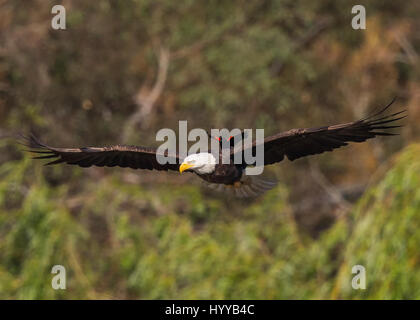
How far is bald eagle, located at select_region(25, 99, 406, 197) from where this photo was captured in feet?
16.7

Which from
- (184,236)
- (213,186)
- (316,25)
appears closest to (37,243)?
(184,236)

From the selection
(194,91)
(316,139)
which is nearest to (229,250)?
(316,139)

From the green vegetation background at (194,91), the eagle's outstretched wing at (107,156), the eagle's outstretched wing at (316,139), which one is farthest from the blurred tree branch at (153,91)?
the eagle's outstretched wing at (316,139)

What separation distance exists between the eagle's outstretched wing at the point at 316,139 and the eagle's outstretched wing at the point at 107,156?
0.69m

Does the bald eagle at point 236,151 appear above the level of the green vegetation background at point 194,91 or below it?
below

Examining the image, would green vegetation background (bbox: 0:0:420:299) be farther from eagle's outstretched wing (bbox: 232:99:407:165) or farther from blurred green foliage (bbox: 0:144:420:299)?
eagle's outstretched wing (bbox: 232:99:407:165)

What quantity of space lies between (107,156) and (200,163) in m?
0.94

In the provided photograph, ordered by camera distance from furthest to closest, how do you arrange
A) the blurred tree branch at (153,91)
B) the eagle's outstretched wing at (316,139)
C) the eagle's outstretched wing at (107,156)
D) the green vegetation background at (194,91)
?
the blurred tree branch at (153,91) < the green vegetation background at (194,91) < the eagle's outstretched wing at (107,156) < the eagle's outstretched wing at (316,139)

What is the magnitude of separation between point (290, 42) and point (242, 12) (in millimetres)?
1259

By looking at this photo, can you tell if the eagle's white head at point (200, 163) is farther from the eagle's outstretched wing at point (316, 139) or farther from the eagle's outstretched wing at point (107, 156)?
the eagle's outstretched wing at point (107, 156)

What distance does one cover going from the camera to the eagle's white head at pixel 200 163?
16.6 feet

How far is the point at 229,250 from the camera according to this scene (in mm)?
9281

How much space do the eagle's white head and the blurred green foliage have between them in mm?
2755

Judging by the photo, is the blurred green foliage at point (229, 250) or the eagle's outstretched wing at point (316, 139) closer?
the eagle's outstretched wing at point (316, 139)
